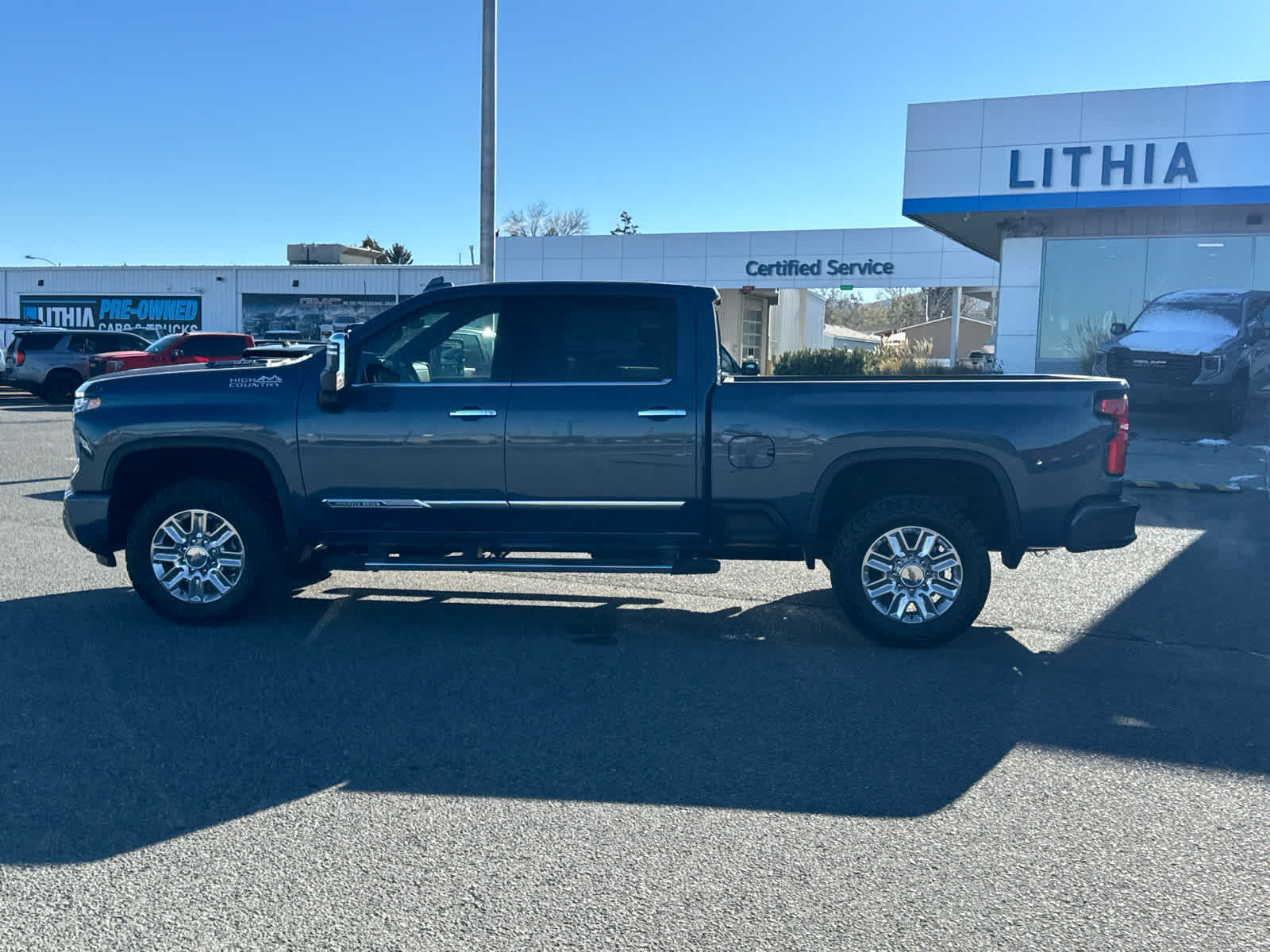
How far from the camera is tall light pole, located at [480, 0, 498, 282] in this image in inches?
531

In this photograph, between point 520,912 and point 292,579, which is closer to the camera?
point 520,912

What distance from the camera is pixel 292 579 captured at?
7.75 m

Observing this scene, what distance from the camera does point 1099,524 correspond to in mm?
6238

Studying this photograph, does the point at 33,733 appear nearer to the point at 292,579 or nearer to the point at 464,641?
the point at 464,641

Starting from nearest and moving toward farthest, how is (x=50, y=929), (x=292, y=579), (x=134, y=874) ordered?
1. (x=50, y=929)
2. (x=134, y=874)
3. (x=292, y=579)

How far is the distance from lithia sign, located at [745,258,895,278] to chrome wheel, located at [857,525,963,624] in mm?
30698

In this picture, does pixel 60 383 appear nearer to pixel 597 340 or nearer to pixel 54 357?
pixel 54 357

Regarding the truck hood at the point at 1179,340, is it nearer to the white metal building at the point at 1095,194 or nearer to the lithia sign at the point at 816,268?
the white metal building at the point at 1095,194

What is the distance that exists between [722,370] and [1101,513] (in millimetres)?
2281

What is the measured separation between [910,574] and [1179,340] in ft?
44.6

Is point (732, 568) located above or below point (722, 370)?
below

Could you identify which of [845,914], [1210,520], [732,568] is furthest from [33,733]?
[1210,520]

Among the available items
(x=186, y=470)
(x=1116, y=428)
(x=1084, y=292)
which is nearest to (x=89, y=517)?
(x=186, y=470)

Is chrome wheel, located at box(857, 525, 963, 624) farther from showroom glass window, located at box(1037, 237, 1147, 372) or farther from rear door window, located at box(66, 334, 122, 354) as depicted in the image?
rear door window, located at box(66, 334, 122, 354)
